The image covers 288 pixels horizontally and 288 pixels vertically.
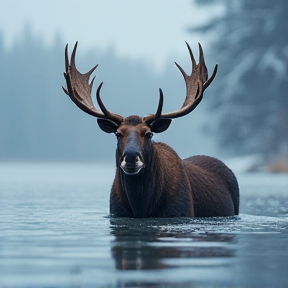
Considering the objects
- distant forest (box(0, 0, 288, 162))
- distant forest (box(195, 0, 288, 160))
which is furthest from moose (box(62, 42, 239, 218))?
distant forest (box(195, 0, 288, 160))

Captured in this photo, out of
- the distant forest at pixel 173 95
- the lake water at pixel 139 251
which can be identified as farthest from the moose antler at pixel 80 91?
the distant forest at pixel 173 95

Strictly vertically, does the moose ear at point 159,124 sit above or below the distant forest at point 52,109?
below

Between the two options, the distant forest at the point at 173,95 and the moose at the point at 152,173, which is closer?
the moose at the point at 152,173

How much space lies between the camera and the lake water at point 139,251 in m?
7.20

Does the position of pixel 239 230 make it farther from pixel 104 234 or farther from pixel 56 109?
pixel 56 109

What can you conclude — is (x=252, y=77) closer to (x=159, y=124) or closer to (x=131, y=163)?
(x=159, y=124)

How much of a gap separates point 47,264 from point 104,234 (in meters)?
2.60

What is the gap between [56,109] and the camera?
106 meters

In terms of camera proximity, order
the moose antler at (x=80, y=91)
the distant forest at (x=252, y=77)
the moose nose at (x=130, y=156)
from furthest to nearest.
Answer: the distant forest at (x=252, y=77) → the moose antler at (x=80, y=91) → the moose nose at (x=130, y=156)

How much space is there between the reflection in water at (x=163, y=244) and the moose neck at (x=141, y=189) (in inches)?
8.0

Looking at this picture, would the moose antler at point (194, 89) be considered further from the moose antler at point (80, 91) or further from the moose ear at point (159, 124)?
the moose antler at point (80, 91)

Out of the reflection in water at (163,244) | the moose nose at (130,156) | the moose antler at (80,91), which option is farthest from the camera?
the moose antler at (80,91)

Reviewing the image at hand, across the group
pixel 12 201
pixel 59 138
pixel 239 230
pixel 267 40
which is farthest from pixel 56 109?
pixel 239 230

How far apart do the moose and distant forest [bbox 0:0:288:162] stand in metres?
37.2
